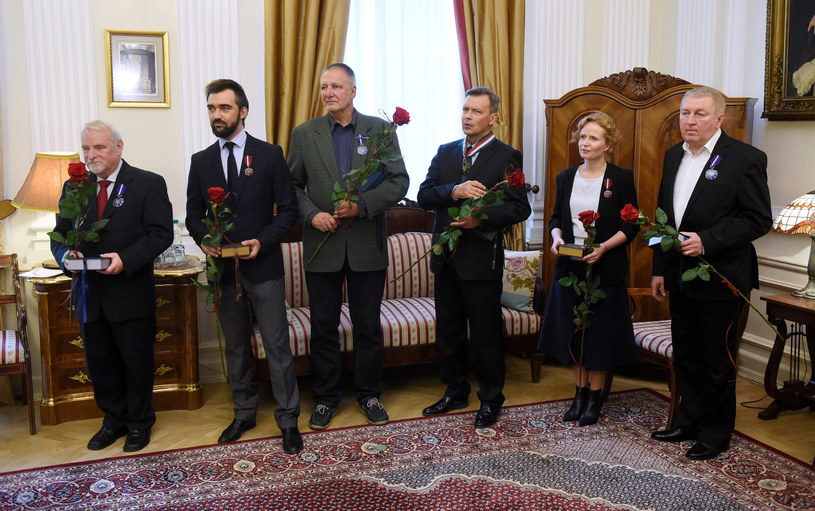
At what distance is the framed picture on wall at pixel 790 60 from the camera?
4336 mm

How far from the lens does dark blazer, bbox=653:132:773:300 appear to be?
3.29 metres

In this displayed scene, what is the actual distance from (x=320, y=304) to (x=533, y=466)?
1.30m

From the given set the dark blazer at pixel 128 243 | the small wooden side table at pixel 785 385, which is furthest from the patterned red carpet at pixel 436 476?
the dark blazer at pixel 128 243

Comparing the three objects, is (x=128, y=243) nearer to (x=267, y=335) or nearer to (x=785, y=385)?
(x=267, y=335)

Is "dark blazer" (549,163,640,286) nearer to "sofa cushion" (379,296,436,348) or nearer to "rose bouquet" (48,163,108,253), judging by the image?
"sofa cushion" (379,296,436,348)

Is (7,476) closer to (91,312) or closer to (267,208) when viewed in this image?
(91,312)

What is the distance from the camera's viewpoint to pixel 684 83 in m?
4.81

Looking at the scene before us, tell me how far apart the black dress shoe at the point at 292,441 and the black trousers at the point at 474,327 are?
903 millimetres

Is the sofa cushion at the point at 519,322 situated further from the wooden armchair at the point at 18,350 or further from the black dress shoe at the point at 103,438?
the wooden armchair at the point at 18,350

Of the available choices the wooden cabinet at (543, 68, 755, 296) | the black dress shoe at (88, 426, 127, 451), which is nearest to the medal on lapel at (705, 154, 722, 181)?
the wooden cabinet at (543, 68, 755, 296)

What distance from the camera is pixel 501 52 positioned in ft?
17.0

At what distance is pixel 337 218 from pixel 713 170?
1736mm

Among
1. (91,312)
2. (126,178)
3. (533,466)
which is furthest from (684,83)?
(91,312)

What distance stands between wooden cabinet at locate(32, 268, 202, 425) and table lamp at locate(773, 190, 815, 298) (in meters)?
3.17
